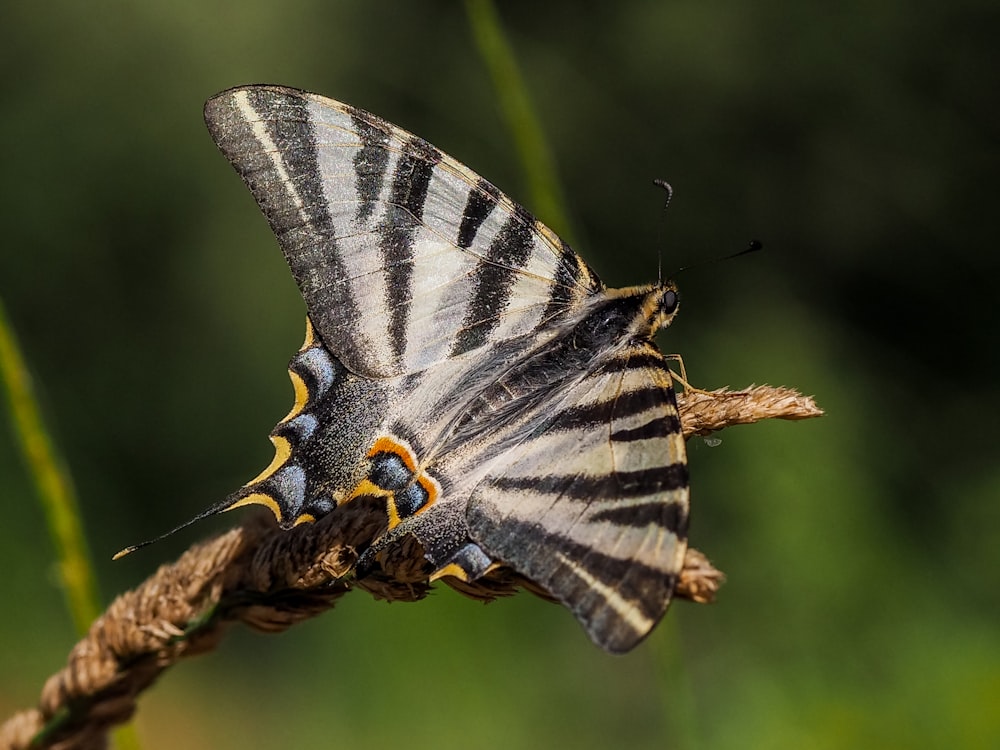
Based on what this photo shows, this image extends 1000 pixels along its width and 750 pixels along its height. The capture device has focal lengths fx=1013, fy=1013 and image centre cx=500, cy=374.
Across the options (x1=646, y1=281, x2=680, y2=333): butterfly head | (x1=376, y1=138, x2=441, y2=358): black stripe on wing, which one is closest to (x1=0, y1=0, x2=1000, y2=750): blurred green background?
(x1=646, y1=281, x2=680, y2=333): butterfly head

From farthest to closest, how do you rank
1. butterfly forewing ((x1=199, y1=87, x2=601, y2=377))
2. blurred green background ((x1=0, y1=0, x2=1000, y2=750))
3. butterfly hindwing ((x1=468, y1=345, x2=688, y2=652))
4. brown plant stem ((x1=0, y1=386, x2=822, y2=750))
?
blurred green background ((x1=0, y1=0, x2=1000, y2=750)) < butterfly forewing ((x1=199, y1=87, x2=601, y2=377)) < brown plant stem ((x1=0, y1=386, x2=822, y2=750)) < butterfly hindwing ((x1=468, y1=345, x2=688, y2=652))

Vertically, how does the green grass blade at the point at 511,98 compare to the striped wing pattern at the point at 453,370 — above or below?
above

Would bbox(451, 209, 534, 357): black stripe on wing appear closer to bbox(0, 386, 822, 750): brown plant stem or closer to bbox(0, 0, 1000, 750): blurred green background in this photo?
bbox(0, 386, 822, 750): brown plant stem

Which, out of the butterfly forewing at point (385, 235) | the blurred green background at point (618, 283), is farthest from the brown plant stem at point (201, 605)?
the blurred green background at point (618, 283)

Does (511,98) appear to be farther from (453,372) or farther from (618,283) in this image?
(618,283)

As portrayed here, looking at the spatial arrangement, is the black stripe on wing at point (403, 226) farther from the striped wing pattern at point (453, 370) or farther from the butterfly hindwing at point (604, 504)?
the butterfly hindwing at point (604, 504)

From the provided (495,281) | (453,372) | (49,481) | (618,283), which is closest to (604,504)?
(453,372)

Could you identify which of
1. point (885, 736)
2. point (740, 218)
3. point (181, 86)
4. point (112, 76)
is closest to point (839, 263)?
point (740, 218)

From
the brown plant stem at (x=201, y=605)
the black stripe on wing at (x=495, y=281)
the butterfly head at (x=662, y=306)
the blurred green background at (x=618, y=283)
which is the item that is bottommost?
the blurred green background at (x=618, y=283)
